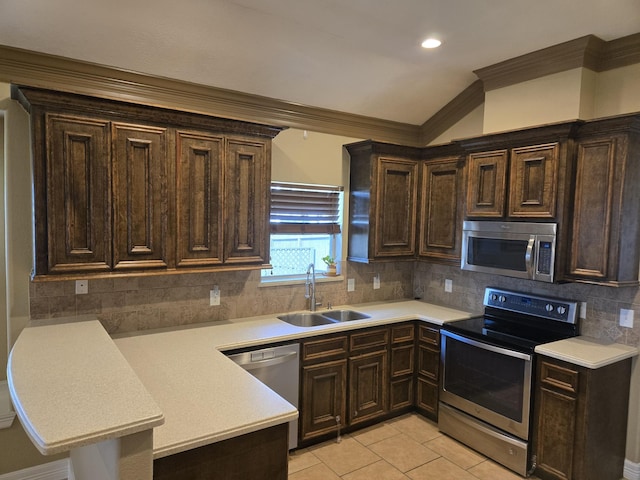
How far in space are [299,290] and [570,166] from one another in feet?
7.74

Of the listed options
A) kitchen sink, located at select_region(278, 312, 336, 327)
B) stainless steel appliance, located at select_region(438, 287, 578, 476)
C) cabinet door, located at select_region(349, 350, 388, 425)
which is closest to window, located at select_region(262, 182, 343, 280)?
kitchen sink, located at select_region(278, 312, 336, 327)

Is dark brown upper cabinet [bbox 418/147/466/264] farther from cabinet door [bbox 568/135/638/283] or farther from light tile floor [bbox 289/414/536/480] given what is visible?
light tile floor [bbox 289/414/536/480]

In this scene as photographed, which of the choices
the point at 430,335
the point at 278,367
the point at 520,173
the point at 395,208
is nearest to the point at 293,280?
the point at 278,367

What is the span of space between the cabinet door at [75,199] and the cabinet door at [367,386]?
2.06 meters

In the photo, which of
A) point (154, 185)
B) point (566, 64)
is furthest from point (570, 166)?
point (154, 185)

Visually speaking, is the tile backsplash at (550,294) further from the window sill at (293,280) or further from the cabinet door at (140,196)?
the cabinet door at (140,196)

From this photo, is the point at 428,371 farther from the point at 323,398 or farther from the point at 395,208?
the point at 395,208

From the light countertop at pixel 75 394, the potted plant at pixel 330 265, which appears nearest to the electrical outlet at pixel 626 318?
the potted plant at pixel 330 265

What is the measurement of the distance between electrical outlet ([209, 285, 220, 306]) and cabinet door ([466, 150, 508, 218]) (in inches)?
87.3

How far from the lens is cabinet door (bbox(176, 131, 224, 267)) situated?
2854 millimetres

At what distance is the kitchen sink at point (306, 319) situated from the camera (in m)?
3.70

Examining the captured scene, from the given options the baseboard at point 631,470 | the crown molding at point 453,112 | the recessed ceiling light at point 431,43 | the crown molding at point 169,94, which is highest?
the recessed ceiling light at point 431,43

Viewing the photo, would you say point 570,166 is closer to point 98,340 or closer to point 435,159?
point 435,159

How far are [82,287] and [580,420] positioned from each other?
3405mm
